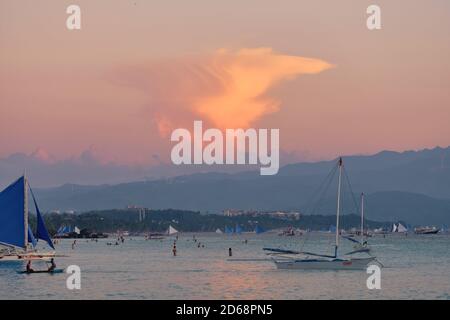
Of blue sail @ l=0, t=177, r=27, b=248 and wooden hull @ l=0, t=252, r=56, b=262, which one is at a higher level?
blue sail @ l=0, t=177, r=27, b=248

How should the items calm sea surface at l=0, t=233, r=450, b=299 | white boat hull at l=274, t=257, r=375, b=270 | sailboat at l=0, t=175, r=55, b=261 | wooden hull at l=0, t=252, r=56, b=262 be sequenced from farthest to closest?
wooden hull at l=0, t=252, r=56, b=262, sailboat at l=0, t=175, r=55, b=261, white boat hull at l=274, t=257, r=375, b=270, calm sea surface at l=0, t=233, r=450, b=299

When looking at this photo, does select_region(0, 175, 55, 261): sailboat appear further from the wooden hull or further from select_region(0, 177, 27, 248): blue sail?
the wooden hull

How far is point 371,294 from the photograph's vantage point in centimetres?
8138

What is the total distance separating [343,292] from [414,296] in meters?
6.09

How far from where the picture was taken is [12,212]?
106m

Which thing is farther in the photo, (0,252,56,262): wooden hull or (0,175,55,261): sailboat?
(0,252,56,262): wooden hull

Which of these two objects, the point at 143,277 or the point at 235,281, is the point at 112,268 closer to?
the point at 143,277

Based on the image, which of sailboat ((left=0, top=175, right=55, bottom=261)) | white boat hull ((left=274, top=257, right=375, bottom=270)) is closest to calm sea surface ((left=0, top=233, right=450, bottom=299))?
white boat hull ((left=274, top=257, right=375, bottom=270))

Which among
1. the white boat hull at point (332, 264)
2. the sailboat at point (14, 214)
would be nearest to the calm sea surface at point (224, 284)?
the white boat hull at point (332, 264)

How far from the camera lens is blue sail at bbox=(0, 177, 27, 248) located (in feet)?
347

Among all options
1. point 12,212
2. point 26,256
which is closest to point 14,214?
point 12,212

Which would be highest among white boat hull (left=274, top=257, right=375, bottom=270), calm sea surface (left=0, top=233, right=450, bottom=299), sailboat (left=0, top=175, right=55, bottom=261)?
sailboat (left=0, top=175, right=55, bottom=261)

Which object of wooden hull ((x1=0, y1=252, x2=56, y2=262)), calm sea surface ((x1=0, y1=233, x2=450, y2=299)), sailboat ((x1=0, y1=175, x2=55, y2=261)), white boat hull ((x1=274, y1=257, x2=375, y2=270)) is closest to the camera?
calm sea surface ((x1=0, y1=233, x2=450, y2=299))
